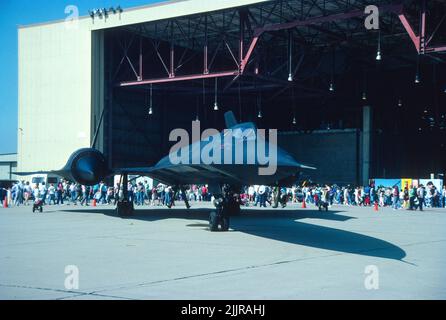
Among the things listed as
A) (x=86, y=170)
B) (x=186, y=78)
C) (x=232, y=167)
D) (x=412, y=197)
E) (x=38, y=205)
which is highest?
(x=186, y=78)

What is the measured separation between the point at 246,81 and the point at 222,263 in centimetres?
3006

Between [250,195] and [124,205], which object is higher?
[124,205]

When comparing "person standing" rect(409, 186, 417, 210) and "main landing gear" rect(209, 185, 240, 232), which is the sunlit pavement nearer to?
"main landing gear" rect(209, 185, 240, 232)

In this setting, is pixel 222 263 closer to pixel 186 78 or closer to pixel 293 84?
pixel 186 78

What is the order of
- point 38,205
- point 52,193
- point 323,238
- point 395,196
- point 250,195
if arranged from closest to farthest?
point 323,238, point 38,205, point 395,196, point 52,193, point 250,195

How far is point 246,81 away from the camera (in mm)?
37906

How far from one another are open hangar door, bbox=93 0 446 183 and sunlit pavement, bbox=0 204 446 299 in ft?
52.3

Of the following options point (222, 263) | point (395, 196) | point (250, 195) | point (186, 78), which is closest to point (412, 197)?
point (395, 196)

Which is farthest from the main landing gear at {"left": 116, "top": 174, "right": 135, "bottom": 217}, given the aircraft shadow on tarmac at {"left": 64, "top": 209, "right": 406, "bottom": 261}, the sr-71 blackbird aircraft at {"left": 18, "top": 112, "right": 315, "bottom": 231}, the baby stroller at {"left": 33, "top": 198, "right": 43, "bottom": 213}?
the baby stroller at {"left": 33, "top": 198, "right": 43, "bottom": 213}

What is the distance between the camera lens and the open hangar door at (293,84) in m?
32.0

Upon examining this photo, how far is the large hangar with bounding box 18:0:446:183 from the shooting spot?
30.4 m

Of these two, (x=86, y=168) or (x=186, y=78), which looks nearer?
(x=86, y=168)

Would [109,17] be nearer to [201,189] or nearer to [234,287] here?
[201,189]

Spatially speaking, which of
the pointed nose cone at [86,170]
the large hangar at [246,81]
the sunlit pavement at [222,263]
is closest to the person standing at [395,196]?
the large hangar at [246,81]
